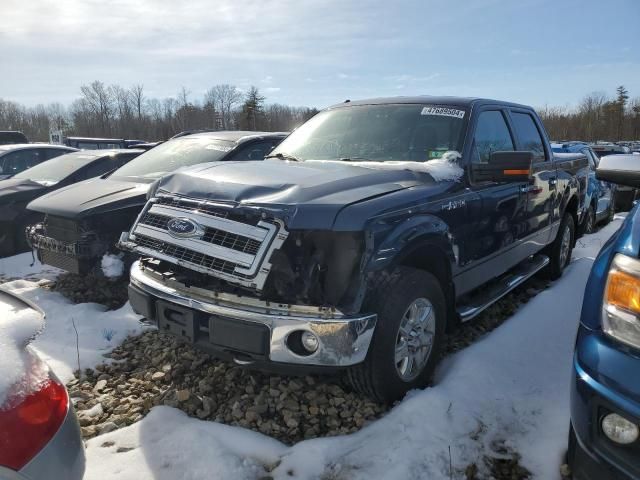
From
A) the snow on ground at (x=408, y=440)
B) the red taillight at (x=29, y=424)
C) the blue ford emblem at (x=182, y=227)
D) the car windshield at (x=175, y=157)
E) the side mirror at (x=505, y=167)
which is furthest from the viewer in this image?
the car windshield at (x=175, y=157)

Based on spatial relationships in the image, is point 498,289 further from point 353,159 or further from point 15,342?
point 15,342

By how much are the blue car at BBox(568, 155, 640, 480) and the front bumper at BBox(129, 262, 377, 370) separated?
98 centimetres

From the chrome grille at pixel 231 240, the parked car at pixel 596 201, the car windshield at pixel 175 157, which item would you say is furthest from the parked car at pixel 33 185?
the parked car at pixel 596 201

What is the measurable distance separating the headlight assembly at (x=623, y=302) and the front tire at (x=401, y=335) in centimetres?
104

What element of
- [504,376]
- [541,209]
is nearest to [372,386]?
[504,376]

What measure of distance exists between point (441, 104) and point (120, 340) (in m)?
3.24

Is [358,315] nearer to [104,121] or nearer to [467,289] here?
[467,289]

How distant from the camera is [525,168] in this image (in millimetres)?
3207

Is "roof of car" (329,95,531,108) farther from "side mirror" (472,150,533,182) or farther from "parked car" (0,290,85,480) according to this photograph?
"parked car" (0,290,85,480)

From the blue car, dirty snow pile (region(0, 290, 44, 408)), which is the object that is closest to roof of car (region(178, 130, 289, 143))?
dirty snow pile (region(0, 290, 44, 408))

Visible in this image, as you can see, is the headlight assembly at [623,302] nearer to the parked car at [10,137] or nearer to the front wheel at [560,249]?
the front wheel at [560,249]

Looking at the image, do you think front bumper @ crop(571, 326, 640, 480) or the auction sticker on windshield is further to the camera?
the auction sticker on windshield

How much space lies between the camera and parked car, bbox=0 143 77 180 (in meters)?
9.02

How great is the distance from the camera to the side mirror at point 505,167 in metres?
3.21
